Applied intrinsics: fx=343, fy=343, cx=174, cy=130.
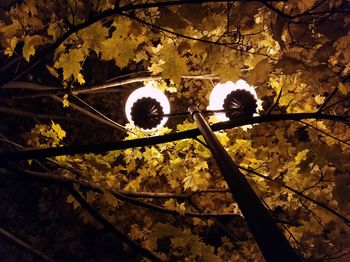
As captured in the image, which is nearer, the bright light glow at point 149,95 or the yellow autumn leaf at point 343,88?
the yellow autumn leaf at point 343,88

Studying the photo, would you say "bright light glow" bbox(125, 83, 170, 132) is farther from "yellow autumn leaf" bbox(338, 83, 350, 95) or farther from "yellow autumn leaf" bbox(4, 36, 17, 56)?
"yellow autumn leaf" bbox(338, 83, 350, 95)

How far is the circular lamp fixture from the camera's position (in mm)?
3451

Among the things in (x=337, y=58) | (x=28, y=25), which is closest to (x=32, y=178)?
(x=28, y=25)

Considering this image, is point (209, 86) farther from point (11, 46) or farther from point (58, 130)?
point (11, 46)

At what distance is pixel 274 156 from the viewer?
4.44 metres

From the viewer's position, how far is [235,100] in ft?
12.1

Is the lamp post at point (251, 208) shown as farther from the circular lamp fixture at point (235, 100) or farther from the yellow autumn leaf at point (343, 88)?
the yellow autumn leaf at point (343, 88)

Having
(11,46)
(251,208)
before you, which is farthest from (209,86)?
(251,208)

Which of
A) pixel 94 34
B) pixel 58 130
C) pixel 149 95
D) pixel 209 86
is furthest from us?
pixel 209 86

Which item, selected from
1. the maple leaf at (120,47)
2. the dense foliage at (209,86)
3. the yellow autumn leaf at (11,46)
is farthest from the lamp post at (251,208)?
the yellow autumn leaf at (11,46)

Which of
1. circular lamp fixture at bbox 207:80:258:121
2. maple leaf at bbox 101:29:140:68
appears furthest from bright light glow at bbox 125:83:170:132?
maple leaf at bbox 101:29:140:68

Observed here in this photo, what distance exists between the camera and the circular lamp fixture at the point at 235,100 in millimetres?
3451

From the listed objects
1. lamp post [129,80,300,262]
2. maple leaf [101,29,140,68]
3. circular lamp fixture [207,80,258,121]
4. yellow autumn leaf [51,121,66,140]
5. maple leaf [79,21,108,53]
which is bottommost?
lamp post [129,80,300,262]

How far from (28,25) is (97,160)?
186 cm
